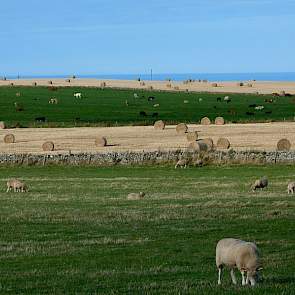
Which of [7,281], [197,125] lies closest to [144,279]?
[7,281]

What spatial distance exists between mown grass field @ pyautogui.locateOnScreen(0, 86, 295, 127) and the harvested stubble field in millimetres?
7573

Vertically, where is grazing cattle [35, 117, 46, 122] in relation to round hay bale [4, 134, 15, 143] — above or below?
above

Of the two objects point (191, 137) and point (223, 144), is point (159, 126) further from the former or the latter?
point (223, 144)

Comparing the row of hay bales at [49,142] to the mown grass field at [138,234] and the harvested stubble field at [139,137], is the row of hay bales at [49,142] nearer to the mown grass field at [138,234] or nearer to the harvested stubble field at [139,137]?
the harvested stubble field at [139,137]

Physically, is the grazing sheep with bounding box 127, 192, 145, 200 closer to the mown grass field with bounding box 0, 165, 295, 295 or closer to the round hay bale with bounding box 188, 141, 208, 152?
the mown grass field with bounding box 0, 165, 295, 295

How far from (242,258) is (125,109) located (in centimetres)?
8948

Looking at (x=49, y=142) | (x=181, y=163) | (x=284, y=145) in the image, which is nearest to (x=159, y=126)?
(x=49, y=142)

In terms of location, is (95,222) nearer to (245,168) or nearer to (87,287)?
(87,287)

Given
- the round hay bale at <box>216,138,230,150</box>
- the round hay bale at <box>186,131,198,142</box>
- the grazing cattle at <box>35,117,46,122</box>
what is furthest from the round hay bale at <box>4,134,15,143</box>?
the grazing cattle at <box>35,117,46,122</box>

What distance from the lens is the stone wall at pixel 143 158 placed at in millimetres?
53375

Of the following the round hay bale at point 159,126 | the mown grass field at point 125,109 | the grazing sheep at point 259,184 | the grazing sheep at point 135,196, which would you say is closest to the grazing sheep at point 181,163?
the grazing sheep at point 259,184

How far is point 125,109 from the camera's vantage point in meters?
105

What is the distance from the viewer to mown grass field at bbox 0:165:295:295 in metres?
17.5

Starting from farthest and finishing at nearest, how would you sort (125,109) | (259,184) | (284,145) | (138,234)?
(125,109), (284,145), (259,184), (138,234)
